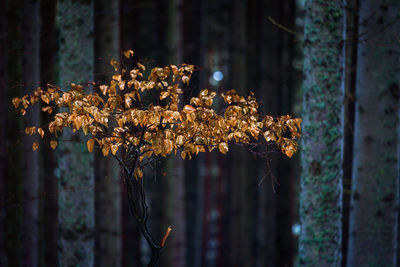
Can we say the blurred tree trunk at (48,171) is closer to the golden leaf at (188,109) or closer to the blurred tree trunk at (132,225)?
the blurred tree trunk at (132,225)

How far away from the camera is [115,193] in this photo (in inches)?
212

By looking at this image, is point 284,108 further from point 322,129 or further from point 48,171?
point 48,171

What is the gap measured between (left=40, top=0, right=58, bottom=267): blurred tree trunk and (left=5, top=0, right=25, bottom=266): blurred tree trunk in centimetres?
66

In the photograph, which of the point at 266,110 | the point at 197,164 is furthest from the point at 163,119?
the point at 266,110

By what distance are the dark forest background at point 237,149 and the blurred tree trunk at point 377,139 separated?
1 centimetres

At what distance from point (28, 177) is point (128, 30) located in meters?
6.21

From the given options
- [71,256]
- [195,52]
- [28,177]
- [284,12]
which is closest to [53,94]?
[71,256]

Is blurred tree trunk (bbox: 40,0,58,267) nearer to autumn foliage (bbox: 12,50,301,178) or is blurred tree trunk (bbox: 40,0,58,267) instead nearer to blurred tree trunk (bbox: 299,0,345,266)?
autumn foliage (bbox: 12,50,301,178)

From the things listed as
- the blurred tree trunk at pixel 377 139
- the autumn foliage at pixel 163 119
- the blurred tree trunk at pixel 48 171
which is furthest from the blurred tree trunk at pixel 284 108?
the autumn foliage at pixel 163 119

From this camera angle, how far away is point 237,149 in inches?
320

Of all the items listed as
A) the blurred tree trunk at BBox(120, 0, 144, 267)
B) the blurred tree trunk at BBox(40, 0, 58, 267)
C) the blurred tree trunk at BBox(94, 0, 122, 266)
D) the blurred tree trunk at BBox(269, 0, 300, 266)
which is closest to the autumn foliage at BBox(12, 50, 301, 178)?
the blurred tree trunk at BBox(94, 0, 122, 266)

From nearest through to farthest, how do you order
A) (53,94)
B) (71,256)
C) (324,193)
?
1. (53,94)
2. (324,193)
3. (71,256)

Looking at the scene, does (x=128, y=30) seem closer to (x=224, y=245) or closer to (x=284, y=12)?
(x=284, y=12)

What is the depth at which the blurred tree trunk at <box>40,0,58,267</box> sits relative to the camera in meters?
6.67
